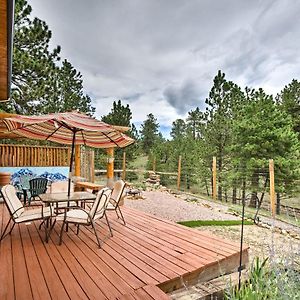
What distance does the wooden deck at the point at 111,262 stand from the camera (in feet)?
7.46

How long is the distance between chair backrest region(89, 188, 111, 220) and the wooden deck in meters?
0.38

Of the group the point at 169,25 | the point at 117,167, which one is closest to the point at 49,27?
the point at 169,25

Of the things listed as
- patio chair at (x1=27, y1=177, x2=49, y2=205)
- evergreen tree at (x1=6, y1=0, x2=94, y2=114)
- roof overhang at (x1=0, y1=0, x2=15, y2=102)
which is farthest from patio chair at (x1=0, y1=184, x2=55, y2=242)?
evergreen tree at (x1=6, y1=0, x2=94, y2=114)

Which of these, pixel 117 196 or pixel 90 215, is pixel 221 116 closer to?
pixel 117 196

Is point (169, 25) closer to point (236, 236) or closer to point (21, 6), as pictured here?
point (21, 6)

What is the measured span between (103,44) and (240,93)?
27.8ft

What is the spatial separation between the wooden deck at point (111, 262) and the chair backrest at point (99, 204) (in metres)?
0.38

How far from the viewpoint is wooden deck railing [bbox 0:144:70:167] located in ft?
27.0

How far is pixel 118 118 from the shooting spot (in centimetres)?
1656

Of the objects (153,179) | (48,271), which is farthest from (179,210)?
(153,179)

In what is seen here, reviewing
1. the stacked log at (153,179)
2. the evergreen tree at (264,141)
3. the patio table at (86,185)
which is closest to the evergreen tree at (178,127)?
the stacked log at (153,179)

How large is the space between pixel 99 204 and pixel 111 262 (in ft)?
3.13

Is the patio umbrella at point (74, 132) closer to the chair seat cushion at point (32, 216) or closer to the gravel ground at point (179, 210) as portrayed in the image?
the chair seat cushion at point (32, 216)

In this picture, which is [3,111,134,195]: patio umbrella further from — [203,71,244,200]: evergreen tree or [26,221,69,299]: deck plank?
[203,71,244,200]: evergreen tree
